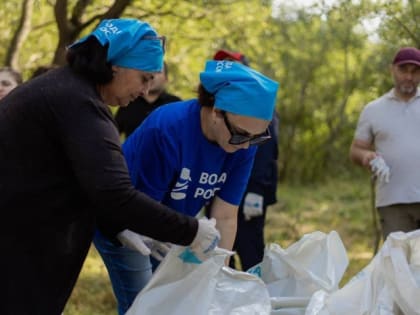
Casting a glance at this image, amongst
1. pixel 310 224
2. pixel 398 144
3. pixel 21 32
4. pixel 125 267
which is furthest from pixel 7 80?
pixel 310 224

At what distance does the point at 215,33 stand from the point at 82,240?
577 centimetres

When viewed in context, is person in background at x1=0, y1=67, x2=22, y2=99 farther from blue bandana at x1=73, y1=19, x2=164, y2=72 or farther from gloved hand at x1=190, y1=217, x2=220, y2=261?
gloved hand at x1=190, y1=217, x2=220, y2=261

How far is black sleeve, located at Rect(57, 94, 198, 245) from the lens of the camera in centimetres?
216

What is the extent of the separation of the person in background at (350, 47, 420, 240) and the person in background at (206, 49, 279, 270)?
58 cm

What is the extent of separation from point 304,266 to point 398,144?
A: 5.45ft

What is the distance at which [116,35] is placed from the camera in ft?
7.52

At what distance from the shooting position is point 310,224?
9.17 metres

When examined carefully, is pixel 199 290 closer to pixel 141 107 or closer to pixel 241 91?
pixel 241 91

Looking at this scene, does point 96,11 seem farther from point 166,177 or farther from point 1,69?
point 166,177

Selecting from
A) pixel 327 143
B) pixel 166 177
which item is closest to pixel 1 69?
pixel 166 177

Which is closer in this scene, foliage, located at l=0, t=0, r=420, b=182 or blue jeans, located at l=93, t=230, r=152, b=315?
blue jeans, located at l=93, t=230, r=152, b=315

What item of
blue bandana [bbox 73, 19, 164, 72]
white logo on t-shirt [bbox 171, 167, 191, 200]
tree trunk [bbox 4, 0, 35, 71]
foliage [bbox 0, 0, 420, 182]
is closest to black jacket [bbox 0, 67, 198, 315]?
blue bandana [bbox 73, 19, 164, 72]

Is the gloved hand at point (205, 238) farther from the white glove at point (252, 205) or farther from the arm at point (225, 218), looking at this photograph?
the white glove at point (252, 205)

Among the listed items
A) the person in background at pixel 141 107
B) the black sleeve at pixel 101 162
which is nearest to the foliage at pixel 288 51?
the person in background at pixel 141 107
